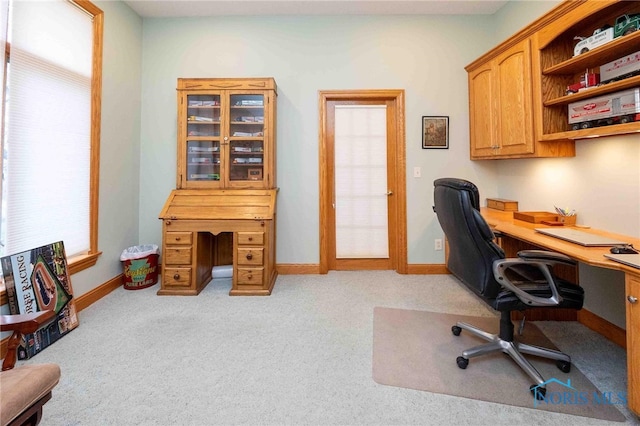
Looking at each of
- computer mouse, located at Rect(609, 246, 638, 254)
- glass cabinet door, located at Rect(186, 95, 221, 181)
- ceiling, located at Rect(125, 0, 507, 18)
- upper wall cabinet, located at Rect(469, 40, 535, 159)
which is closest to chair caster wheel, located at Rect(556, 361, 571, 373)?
computer mouse, located at Rect(609, 246, 638, 254)

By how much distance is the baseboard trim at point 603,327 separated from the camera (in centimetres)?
194

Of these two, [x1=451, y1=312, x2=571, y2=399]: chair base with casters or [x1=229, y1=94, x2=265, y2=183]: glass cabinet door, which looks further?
[x1=229, y1=94, x2=265, y2=183]: glass cabinet door

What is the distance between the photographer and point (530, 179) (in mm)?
2805

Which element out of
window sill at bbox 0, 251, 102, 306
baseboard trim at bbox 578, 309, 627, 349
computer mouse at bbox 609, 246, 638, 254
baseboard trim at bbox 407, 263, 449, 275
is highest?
computer mouse at bbox 609, 246, 638, 254

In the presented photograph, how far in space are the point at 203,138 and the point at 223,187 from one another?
0.56 meters

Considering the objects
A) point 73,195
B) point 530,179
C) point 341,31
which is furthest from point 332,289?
point 341,31

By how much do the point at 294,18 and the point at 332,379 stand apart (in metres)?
3.62

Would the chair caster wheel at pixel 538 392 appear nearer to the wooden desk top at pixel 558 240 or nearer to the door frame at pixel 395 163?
the wooden desk top at pixel 558 240

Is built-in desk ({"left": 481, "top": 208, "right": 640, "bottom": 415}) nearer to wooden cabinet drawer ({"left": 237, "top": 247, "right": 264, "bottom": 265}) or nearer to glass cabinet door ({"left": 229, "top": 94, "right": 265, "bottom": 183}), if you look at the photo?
wooden cabinet drawer ({"left": 237, "top": 247, "right": 264, "bottom": 265})

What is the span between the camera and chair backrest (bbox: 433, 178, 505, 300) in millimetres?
1543

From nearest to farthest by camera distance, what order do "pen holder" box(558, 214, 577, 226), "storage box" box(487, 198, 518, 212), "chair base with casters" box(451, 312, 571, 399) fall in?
"chair base with casters" box(451, 312, 571, 399)
"pen holder" box(558, 214, 577, 226)
"storage box" box(487, 198, 518, 212)

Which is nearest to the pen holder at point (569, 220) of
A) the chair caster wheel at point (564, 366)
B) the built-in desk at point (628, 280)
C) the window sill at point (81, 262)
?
the built-in desk at point (628, 280)

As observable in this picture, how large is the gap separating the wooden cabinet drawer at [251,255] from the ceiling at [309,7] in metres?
2.62

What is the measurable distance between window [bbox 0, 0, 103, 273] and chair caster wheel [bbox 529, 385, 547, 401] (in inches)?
129
